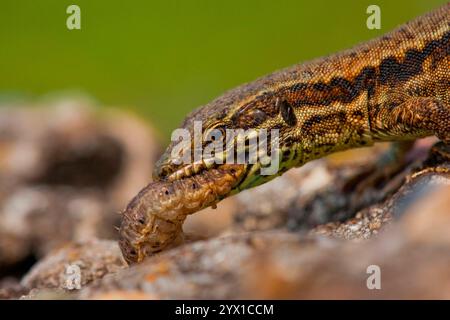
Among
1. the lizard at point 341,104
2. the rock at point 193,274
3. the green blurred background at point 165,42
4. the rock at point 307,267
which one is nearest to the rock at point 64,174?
the lizard at point 341,104

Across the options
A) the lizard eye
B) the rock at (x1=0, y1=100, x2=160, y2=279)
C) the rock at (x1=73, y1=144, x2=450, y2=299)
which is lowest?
the rock at (x1=73, y1=144, x2=450, y2=299)

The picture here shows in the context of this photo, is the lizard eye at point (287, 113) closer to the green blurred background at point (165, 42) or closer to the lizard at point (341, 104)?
the lizard at point (341, 104)

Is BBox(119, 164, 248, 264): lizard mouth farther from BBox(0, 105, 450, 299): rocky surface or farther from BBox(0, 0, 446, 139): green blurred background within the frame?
BBox(0, 0, 446, 139): green blurred background

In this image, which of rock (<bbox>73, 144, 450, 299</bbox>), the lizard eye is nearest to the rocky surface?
rock (<bbox>73, 144, 450, 299</bbox>)

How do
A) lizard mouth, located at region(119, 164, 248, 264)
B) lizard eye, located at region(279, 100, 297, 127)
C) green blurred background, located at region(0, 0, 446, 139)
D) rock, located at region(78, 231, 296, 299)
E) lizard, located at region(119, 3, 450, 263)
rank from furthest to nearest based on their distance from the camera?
green blurred background, located at region(0, 0, 446, 139) < lizard eye, located at region(279, 100, 297, 127) < lizard, located at region(119, 3, 450, 263) < lizard mouth, located at region(119, 164, 248, 264) < rock, located at region(78, 231, 296, 299)

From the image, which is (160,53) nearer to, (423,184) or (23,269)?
(23,269)
